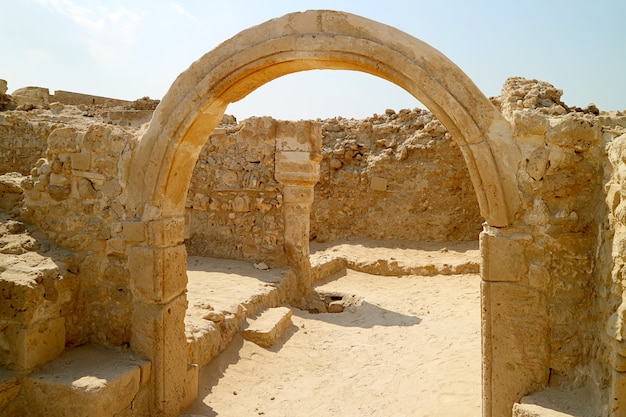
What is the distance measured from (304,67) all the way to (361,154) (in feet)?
28.9

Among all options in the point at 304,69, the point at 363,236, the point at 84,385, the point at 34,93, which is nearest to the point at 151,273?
the point at 84,385

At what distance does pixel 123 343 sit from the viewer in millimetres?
3559

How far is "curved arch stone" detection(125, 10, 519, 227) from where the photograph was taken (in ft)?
9.15

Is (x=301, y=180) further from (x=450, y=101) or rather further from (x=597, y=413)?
(x=597, y=413)

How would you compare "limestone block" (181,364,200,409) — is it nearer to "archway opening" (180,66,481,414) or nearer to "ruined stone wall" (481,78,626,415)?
"archway opening" (180,66,481,414)

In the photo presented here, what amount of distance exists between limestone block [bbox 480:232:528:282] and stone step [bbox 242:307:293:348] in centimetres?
317

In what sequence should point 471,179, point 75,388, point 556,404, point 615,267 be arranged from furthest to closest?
point 471,179, point 75,388, point 556,404, point 615,267

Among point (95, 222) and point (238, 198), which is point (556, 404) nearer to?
point (95, 222)

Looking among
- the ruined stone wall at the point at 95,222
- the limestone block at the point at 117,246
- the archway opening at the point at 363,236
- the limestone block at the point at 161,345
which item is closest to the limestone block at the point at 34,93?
the archway opening at the point at 363,236

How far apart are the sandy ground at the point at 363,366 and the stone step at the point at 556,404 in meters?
1.38

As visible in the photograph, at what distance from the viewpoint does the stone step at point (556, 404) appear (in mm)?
2416

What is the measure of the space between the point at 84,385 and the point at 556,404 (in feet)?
9.77

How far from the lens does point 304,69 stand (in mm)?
3371

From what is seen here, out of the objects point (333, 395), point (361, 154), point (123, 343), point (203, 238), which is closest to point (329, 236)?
point (361, 154)
